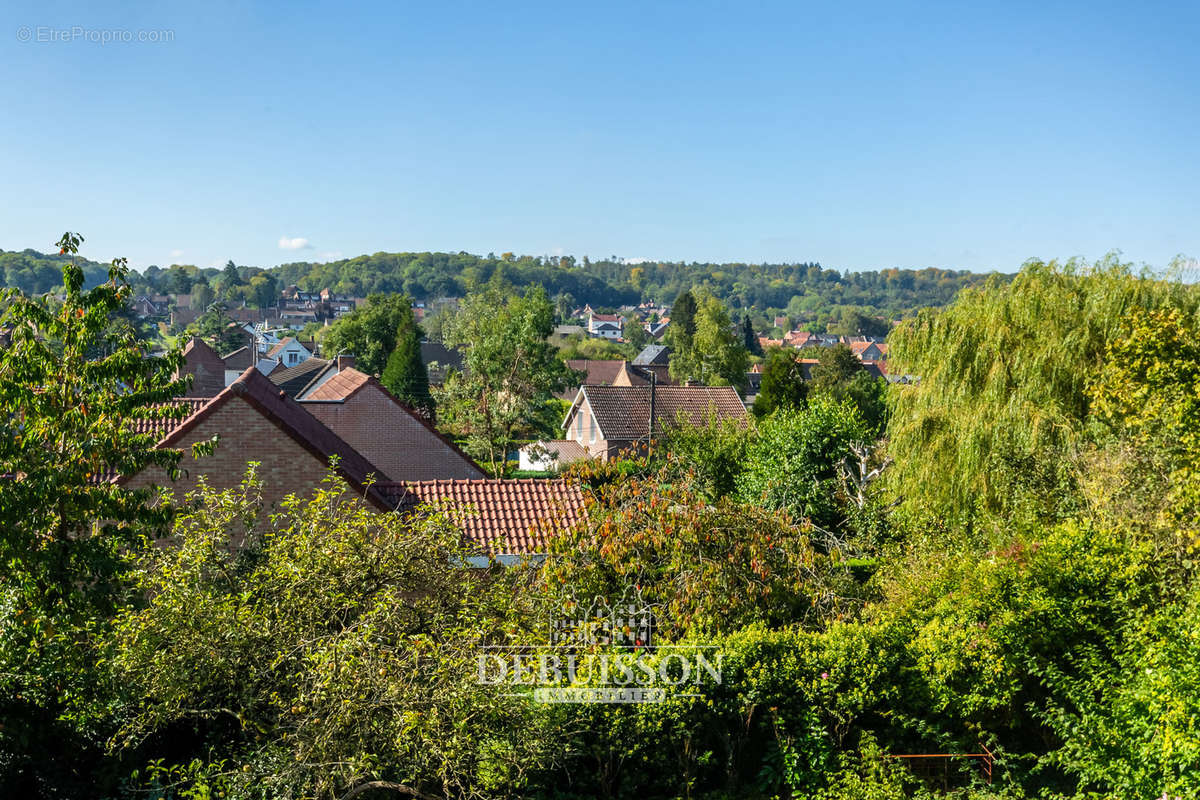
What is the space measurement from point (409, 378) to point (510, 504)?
38.4m

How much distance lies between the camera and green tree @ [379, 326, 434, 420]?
171ft

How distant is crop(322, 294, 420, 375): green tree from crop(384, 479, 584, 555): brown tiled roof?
148 ft

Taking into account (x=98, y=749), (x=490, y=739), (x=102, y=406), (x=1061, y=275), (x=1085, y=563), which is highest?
(x=1061, y=275)

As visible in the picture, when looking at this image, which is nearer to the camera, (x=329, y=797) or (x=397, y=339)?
(x=329, y=797)

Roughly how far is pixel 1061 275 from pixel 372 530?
49.4 ft

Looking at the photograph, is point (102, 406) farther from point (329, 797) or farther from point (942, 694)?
point (942, 694)

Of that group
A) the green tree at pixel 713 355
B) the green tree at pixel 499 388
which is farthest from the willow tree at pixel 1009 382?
the green tree at pixel 713 355

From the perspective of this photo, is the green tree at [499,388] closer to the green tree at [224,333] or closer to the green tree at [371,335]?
the green tree at [371,335]

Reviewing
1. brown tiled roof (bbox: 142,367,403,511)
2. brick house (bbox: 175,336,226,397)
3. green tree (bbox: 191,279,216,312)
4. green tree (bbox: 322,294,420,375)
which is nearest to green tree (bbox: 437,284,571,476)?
brick house (bbox: 175,336,226,397)

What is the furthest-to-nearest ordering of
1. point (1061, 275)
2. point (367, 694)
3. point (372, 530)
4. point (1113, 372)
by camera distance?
point (1061, 275), point (1113, 372), point (372, 530), point (367, 694)

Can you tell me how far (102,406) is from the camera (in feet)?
30.9

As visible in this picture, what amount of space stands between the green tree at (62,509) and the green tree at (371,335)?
5046 cm

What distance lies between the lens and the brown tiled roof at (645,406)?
133ft

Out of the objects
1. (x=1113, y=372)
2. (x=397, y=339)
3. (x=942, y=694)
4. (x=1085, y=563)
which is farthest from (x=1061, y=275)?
(x=397, y=339)
